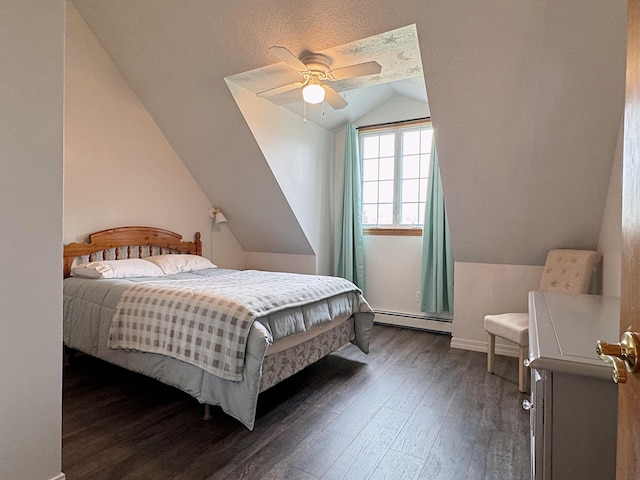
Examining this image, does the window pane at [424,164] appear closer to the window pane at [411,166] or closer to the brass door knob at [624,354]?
the window pane at [411,166]

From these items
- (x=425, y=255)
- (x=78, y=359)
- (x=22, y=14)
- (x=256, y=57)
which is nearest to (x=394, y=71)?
(x=256, y=57)

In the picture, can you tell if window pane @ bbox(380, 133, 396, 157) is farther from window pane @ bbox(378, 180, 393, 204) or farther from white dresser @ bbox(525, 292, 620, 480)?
white dresser @ bbox(525, 292, 620, 480)

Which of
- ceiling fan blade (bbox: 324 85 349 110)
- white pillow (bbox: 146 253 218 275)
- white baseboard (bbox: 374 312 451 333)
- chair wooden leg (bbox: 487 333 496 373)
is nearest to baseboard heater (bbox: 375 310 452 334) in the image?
white baseboard (bbox: 374 312 451 333)

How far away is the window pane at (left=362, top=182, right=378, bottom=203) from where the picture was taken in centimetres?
464

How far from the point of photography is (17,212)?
54.8 inches

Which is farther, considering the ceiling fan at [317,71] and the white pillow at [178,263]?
the white pillow at [178,263]

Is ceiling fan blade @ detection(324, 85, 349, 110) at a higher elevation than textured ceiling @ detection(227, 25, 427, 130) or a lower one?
lower

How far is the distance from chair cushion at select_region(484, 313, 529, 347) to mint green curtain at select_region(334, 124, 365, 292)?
1851 millimetres

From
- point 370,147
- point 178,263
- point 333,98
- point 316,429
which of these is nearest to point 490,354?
point 316,429

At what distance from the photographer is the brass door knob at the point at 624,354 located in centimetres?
61

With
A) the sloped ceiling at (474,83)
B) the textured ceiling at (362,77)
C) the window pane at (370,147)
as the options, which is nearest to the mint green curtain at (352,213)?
the window pane at (370,147)

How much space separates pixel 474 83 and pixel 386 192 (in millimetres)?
2193

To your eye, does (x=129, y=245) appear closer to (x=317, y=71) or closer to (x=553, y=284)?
(x=317, y=71)

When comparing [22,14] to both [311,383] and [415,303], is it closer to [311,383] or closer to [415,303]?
[311,383]
